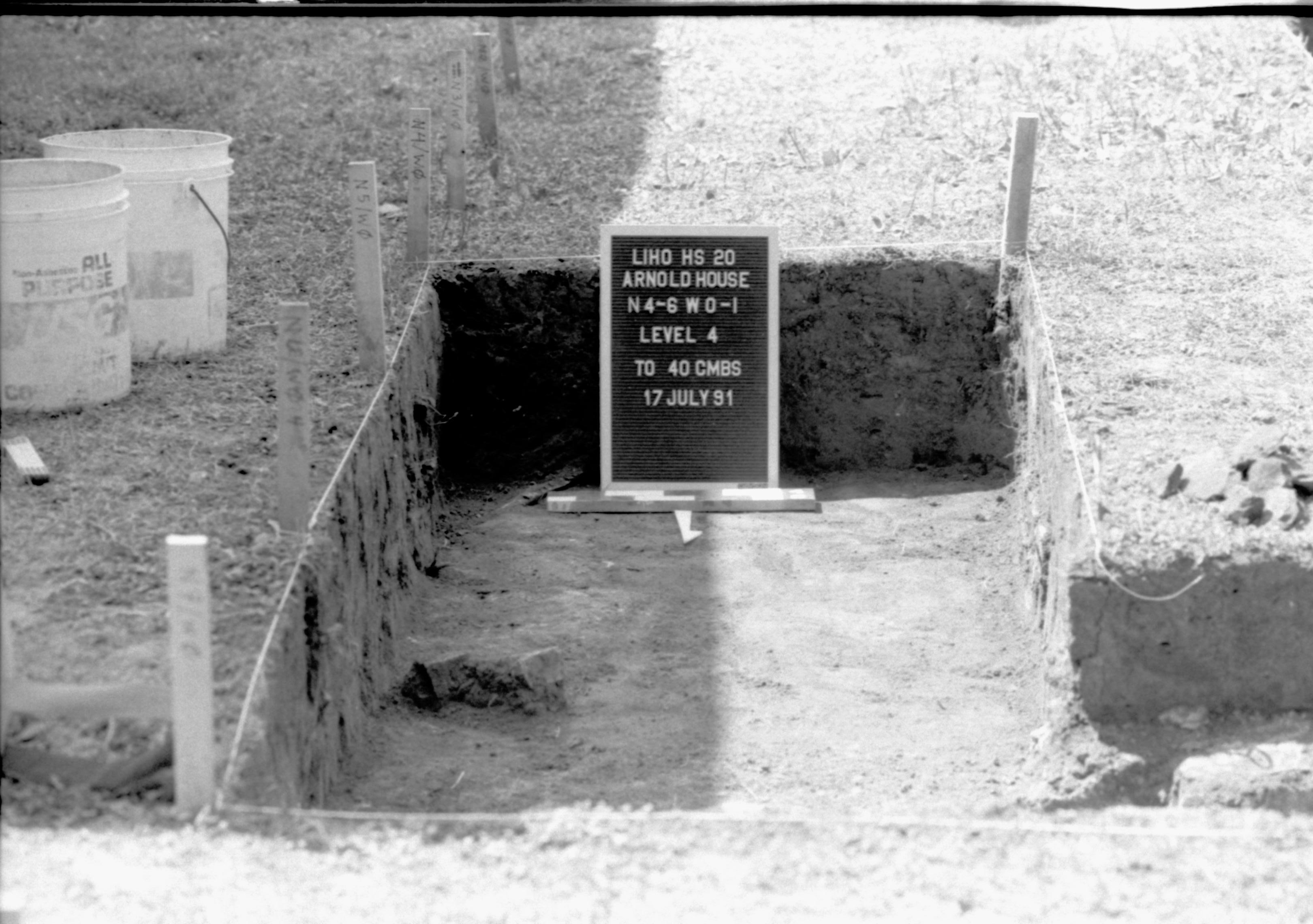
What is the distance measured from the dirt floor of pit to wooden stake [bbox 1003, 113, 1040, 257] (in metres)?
1.12

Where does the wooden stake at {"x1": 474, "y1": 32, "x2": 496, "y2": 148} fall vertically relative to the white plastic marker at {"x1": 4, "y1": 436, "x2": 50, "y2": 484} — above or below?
above

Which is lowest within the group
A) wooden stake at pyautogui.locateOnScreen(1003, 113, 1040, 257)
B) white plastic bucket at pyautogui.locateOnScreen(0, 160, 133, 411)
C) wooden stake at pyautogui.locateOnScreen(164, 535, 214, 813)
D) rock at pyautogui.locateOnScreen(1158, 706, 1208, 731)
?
rock at pyautogui.locateOnScreen(1158, 706, 1208, 731)

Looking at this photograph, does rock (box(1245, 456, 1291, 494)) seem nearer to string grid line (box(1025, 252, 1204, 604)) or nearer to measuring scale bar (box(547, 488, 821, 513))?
string grid line (box(1025, 252, 1204, 604))

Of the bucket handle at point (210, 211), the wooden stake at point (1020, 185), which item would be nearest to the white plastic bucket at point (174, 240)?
the bucket handle at point (210, 211)

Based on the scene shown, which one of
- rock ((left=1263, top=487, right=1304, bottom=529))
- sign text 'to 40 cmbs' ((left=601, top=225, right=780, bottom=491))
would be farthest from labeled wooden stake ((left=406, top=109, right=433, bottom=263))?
rock ((left=1263, top=487, right=1304, bottom=529))

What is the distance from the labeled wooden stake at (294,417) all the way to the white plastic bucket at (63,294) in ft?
4.89

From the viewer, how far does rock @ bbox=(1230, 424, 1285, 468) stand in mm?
4801

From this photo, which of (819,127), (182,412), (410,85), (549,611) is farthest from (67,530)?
(410,85)

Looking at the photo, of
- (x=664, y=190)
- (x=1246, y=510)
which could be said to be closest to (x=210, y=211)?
(x=664, y=190)

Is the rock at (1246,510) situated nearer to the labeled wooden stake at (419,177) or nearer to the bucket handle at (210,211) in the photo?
the bucket handle at (210,211)

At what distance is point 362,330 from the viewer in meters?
5.70

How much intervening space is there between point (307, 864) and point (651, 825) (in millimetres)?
668

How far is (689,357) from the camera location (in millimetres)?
6762

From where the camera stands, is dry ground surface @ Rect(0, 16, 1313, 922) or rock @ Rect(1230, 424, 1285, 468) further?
rock @ Rect(1230, 424, 1285, 468)
